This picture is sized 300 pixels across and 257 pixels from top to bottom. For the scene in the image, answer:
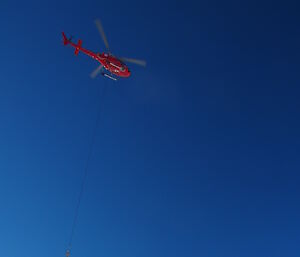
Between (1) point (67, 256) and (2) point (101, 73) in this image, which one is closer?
(1) point (67, 256)

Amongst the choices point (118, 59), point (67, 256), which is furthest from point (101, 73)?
point (67, 256)

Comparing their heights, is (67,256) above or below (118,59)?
below

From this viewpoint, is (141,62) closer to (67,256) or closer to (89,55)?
(89,55)

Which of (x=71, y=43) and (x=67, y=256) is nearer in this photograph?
(x=67, y=256)

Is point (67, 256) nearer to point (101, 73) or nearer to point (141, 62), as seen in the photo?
point (101, 73)

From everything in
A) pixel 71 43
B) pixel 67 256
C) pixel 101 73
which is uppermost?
pixel 71 43

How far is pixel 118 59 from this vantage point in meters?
32.8

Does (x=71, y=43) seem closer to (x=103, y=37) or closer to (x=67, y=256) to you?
(x=103, y=37)

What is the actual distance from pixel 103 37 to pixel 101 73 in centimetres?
356

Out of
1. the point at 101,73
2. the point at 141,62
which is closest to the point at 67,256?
the point at 101,73

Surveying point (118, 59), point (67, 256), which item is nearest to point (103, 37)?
point (118, 59)

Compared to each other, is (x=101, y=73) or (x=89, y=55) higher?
(x=89, y=55)

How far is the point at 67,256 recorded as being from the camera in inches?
1086

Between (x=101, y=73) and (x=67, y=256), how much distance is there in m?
17.4
